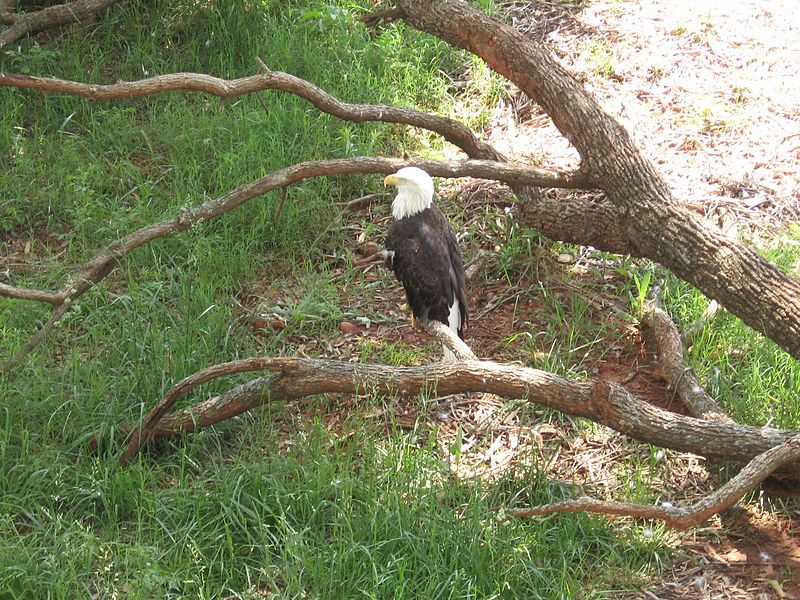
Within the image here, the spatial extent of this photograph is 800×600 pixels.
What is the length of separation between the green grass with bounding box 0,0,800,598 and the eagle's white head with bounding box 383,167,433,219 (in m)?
0.63

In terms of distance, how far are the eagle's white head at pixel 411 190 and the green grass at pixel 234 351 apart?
0.63 metres

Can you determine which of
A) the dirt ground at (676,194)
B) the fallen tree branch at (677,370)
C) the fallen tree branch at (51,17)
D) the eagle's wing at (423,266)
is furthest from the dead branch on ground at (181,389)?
the fallen tree branch at (51,17)

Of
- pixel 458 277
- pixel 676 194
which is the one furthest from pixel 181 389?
pixel 676 194

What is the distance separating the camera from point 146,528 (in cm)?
366

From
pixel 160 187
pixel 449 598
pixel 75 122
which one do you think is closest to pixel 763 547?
pixel 449 598

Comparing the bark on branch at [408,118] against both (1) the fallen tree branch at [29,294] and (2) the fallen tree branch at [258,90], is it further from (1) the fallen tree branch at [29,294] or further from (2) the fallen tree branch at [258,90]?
(1) the fallen tree branch at [29,294]

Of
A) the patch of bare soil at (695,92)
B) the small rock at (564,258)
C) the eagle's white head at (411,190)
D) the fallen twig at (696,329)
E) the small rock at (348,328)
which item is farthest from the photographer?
the patch of bare soil at (695,92)

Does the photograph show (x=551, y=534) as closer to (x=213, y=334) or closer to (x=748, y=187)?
(x=213, y=334)

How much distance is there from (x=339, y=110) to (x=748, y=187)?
8.02ft

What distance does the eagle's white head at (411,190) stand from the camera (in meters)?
4.77

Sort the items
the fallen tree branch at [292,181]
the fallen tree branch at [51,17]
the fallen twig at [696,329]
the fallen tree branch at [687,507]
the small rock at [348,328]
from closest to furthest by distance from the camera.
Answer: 1. the fallen tree branch at [687,507]
2. the fallen tree branch at [292,181]
3. the fallen twig at [696,329]
4. the small rock at [348,328]
5. the fallen tree branch at [51,17]

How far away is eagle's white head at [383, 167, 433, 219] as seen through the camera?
477cm

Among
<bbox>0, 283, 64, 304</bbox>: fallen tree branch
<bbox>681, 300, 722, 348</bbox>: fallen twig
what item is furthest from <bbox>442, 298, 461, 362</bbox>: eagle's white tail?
<bbox>0, 283, 64, 304</bbox>: fallen tree branch

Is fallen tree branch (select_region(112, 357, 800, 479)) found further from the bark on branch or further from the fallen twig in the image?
the bark on branch
